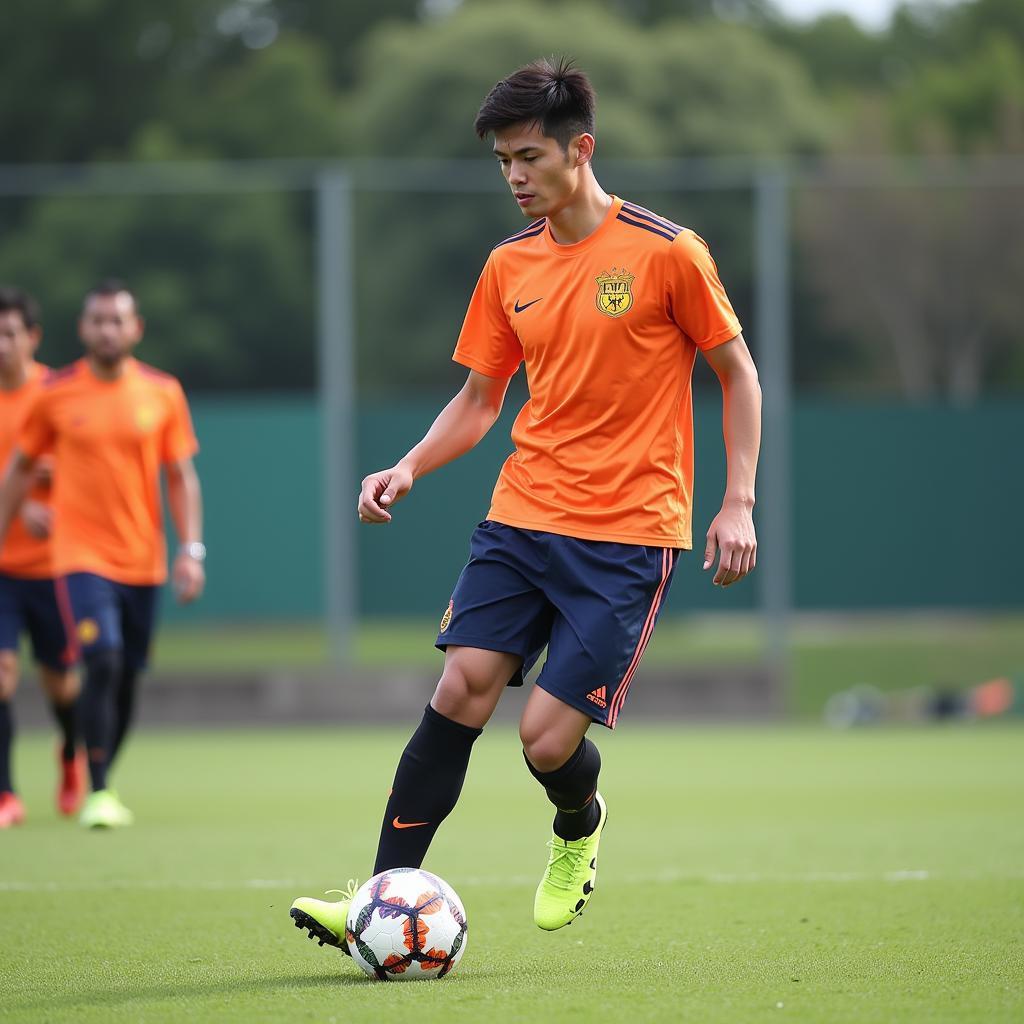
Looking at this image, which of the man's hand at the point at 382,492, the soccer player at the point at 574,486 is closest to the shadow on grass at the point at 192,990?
the soccer player at the point at 574,486

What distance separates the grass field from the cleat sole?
3.9 inches

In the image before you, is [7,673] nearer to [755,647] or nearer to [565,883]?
[565,883]

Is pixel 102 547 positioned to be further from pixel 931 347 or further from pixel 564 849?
pixel 931 347

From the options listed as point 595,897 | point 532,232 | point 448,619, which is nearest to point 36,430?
point 595,897

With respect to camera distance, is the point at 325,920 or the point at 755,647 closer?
the point at 325,920

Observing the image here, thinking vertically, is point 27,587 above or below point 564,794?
below

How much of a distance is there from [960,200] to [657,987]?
42.5ft

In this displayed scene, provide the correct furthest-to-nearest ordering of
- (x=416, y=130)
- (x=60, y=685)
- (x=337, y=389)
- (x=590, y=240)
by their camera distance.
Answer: (x=416, y=130), (x=337, y=389), (x=60, y=685), (x=590, y=240)

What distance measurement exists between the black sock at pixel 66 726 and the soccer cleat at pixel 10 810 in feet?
1.22

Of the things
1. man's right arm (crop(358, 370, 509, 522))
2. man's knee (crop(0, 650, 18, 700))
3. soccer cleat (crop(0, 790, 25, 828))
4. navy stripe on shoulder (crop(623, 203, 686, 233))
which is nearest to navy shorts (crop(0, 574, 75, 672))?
man's knee (crop(0, 650, 18, 700))

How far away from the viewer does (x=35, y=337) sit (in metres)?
9.88

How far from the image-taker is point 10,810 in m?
9.45

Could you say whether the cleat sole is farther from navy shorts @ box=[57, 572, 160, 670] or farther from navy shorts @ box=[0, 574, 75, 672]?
navy shorts @ box=[0, 574, 75, 672]

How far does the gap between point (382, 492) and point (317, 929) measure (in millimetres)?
1196
